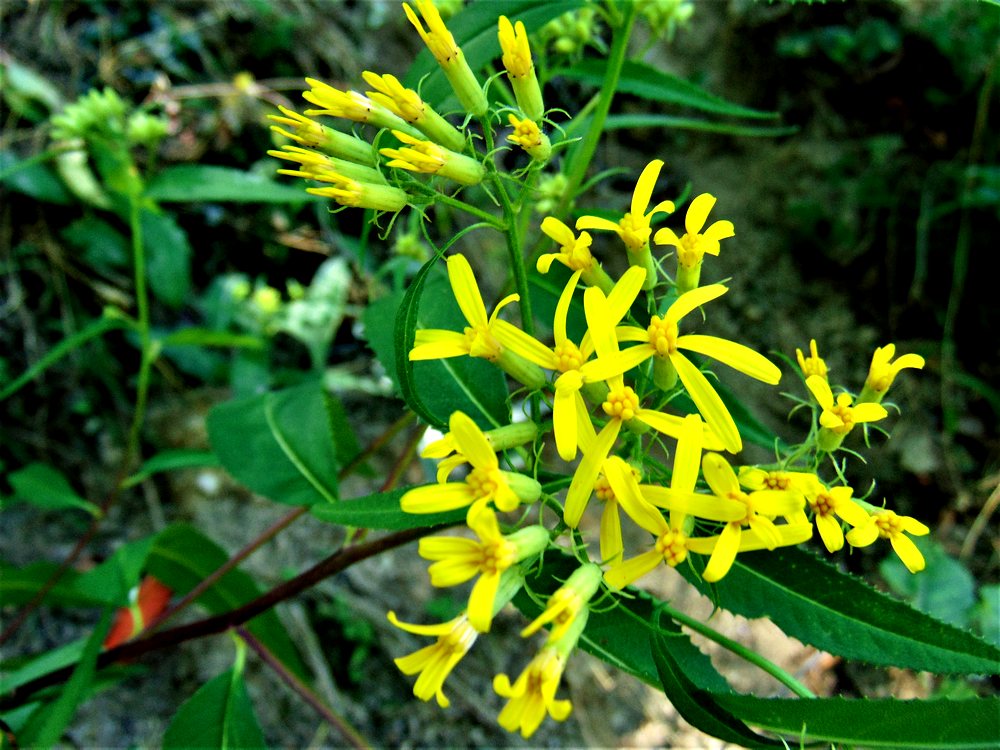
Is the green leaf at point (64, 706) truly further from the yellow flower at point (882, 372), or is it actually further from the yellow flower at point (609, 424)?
the yellow flower at point (882, 372)

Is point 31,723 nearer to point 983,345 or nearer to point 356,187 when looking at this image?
point 356,187

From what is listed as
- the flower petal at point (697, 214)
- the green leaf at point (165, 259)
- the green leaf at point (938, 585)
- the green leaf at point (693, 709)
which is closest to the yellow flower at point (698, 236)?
the flower petal at point (697, 214)

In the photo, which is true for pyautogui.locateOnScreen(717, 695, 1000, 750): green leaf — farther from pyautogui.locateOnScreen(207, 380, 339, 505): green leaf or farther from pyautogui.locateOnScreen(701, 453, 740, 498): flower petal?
pyautogui.locateOnScreen(207, 380, 339, 505): green leaf

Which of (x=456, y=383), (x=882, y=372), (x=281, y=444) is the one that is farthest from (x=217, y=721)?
(x=882, y=372)

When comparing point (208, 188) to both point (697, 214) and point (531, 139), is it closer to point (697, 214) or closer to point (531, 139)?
point (531, 139)

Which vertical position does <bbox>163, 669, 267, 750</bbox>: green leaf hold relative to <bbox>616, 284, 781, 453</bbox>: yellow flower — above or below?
below

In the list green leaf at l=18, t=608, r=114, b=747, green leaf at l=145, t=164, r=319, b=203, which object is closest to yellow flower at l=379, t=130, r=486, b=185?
green leaf at l=145, t=164, r=319, b=203
